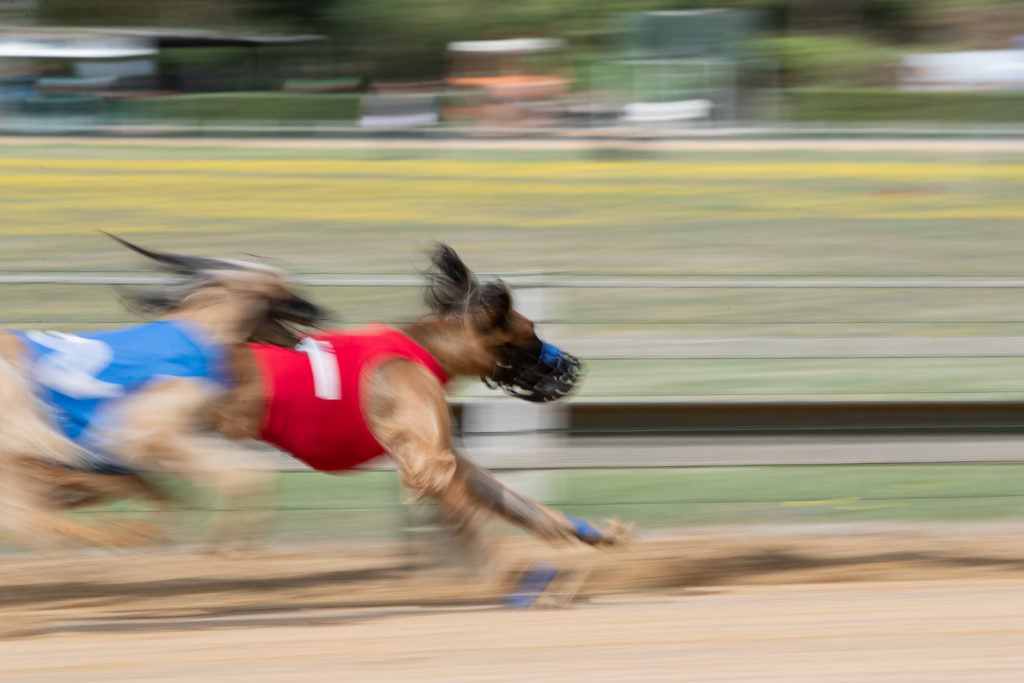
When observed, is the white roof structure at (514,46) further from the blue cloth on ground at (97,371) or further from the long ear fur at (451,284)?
the blue cloth on ground at (97,371)

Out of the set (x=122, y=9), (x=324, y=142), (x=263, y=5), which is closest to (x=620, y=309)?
(x=324, y=142)

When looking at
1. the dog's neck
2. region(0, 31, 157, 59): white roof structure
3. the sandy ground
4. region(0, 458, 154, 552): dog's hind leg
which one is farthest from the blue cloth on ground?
region(0, 31, 157, 59): white roof structure

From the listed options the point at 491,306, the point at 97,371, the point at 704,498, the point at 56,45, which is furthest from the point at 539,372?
the point at 56,45

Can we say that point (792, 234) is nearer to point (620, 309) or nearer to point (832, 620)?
point (620, 309)

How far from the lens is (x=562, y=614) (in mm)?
3107

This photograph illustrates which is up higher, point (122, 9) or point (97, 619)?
point (122, 9)

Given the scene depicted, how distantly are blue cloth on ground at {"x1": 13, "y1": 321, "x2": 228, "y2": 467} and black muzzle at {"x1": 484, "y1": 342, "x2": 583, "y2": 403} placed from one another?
81cm

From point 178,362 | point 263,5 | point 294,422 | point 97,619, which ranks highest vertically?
point 263,5

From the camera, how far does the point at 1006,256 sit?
27.4 feet

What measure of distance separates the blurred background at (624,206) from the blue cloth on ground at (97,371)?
0.73m

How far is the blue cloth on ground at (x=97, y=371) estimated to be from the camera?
275 cm

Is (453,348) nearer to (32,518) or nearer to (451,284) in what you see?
(451,284)

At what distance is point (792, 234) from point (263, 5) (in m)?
13.9

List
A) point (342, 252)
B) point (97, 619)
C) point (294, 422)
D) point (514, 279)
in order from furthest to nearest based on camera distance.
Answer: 1. point (342, 252)
2. point (514, 279)
3. point (97, 619)
4. point (294, 422)
